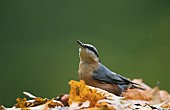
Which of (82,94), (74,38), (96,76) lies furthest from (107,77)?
(74,38)

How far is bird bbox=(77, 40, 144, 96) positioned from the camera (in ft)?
7.46

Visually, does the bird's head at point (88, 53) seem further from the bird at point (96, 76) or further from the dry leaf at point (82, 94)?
the dry leaf at point (82, 94)

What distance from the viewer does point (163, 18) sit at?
15.6 feet

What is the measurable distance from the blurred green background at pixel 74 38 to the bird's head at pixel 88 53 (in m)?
2.03

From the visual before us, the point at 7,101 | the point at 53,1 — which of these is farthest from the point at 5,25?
the point at 7,101

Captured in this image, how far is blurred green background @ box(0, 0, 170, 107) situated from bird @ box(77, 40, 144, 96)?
204 centimetres

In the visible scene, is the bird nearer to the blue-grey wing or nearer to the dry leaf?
the blue-grey wing

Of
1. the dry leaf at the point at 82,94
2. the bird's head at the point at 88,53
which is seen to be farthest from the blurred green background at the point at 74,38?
the dry leaf at the point at 82,94

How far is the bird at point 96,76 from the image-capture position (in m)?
2.27

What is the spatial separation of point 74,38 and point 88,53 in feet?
7.26

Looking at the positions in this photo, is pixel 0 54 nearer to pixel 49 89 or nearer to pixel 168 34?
pixel 49 89

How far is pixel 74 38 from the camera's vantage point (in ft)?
15.0

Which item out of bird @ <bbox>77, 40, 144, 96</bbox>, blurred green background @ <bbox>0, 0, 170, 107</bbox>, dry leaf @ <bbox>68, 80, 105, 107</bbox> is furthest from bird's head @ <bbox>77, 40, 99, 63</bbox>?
blurred green background @ <bbox>0, 0, 170, 107</bbox>

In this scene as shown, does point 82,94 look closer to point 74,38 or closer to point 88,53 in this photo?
point 88,53
